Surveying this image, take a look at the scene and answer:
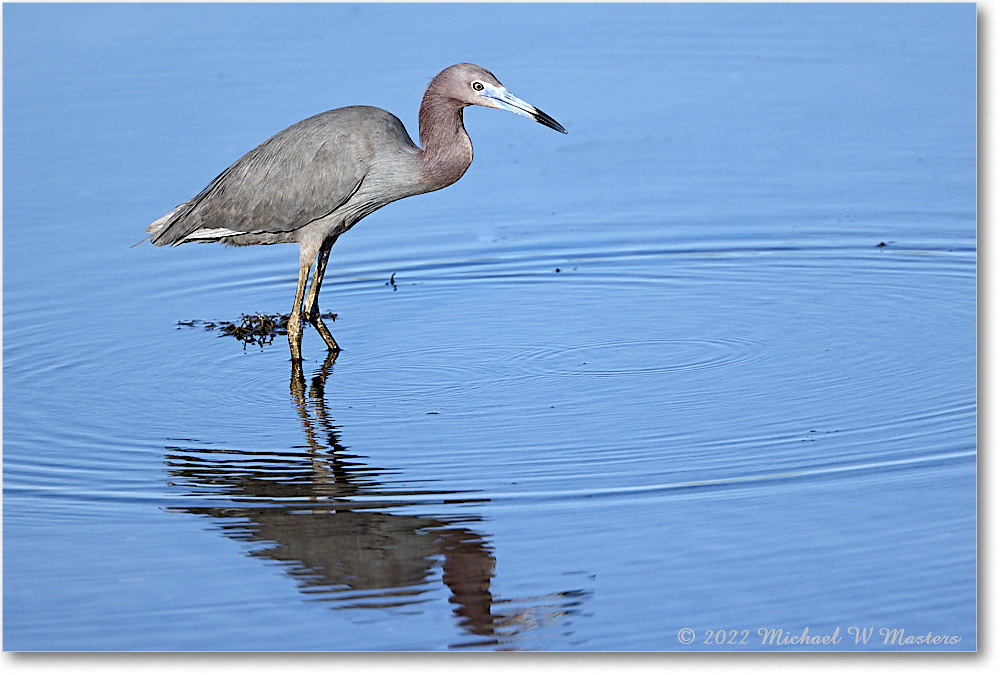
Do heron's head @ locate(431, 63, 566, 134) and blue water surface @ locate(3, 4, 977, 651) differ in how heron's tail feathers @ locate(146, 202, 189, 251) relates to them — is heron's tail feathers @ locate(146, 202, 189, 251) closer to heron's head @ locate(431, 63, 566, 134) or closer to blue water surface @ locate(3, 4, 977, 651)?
blue water surface @ locate(3, 4, 977, 651)

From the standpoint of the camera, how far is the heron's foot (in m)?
7.70

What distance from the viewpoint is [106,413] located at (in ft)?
21.8

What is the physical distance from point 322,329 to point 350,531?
2607mm

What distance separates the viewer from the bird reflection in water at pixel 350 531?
478 cm

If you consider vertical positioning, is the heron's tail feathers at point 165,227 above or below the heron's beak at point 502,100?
below

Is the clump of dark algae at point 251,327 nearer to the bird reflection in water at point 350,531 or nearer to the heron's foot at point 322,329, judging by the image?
the heron's foot at point 322,329

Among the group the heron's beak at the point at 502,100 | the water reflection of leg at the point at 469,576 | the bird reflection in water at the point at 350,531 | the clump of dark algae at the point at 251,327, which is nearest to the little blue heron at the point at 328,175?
the heron's beak at the point at 502,100

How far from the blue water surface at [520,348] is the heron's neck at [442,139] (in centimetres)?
86

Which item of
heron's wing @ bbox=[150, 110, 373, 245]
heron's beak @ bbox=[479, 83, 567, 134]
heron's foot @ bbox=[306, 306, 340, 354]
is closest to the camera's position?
heron's beak @ bbox=[479, 83, 567, 134]

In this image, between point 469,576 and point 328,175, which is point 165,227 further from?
point 469,576

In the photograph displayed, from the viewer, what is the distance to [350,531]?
5.31 m

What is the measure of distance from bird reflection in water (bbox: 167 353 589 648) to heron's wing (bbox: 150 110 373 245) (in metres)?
1.65

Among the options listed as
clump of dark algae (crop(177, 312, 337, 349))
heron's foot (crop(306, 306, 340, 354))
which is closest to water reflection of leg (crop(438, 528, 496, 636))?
heron's foot (crop(306, 306, 340, 354))

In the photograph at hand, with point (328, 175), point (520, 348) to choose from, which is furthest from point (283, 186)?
point (520, 348)
